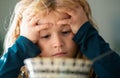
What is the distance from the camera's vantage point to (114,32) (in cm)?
128

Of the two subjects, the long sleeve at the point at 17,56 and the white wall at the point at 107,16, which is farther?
the white wall at the point at 107,16

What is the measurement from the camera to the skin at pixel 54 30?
0.59m

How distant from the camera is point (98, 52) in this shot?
582mm

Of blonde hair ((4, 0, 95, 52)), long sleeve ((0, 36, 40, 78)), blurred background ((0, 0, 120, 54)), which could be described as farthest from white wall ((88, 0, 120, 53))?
long sleeve ((0, 36, 40, 78))

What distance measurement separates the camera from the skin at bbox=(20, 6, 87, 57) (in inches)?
23.1

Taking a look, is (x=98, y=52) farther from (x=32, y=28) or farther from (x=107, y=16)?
(x=107, y=16)

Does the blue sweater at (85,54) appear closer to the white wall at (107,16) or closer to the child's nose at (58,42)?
the child's nose at (58,42)

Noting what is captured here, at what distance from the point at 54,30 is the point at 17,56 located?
0.10 m

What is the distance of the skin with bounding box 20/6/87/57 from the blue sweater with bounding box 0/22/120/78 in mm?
14

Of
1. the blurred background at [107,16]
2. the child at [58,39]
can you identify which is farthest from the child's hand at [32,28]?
the blurred background at [107,16]

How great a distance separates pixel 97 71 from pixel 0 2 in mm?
1209

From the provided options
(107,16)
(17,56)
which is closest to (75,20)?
(17,56)

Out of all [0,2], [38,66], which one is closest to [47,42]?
[38,66]

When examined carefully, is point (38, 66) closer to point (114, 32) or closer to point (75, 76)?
point (75, 76)
